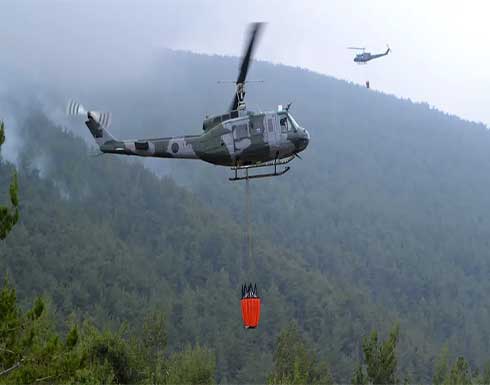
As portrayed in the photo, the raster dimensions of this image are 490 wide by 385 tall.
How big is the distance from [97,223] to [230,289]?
2720 cm

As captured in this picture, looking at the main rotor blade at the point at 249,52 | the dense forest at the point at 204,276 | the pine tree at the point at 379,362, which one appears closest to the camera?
the main rotor blade at the point at 249,52

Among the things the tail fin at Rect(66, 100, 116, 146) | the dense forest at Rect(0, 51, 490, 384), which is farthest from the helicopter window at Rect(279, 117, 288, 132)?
the dense forest at Rect(0, 51, 490, 384)

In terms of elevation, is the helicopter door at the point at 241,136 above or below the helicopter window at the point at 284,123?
below

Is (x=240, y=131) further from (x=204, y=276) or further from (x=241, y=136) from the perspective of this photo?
(x=204, y=276)

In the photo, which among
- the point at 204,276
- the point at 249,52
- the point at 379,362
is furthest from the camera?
the point at 204,276

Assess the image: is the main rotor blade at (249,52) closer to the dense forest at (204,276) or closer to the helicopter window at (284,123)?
the helicopter window at (284,123)

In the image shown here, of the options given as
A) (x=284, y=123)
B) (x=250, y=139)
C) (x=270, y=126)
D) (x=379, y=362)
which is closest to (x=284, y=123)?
(x=284, y=123)

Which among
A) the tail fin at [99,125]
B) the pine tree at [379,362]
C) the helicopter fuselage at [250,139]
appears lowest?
the pine tree at [379,362]

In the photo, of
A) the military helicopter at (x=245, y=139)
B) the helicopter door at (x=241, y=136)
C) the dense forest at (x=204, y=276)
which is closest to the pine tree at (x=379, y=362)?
the dense forest at (x=204, y=276)

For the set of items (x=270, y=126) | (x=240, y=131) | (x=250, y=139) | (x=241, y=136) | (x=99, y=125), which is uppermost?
(x=99, y=125)

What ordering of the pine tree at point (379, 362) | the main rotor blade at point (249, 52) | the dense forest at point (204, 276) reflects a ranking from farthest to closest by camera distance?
the dense forest at point (204, 276)
the pine tree at point (379, 362)
the main rotor blade at point (249, 52)

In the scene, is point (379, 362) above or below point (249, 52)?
below

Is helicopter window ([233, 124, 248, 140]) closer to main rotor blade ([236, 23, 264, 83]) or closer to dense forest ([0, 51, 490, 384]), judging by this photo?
main rotor blade ([236, 23, 264, 83])

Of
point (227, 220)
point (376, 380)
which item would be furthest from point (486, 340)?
point (376, 380)
